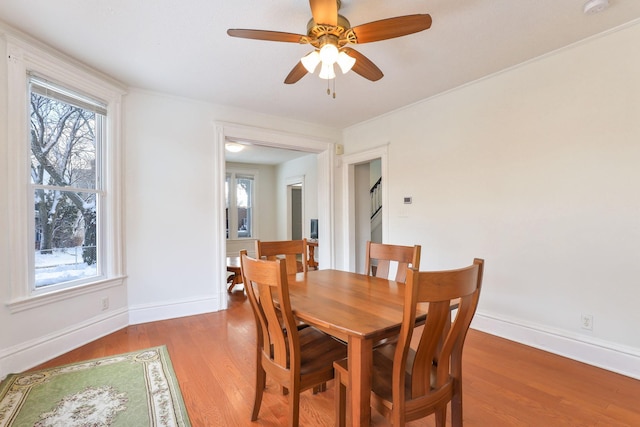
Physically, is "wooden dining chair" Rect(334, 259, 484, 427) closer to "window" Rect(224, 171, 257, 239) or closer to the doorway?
Answer: the doorway

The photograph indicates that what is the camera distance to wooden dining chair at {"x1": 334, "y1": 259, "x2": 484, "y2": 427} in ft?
3.51

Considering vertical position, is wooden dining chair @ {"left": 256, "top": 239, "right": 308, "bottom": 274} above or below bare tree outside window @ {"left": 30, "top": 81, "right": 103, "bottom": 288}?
below

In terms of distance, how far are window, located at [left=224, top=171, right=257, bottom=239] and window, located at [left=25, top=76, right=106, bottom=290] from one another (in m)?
4.45

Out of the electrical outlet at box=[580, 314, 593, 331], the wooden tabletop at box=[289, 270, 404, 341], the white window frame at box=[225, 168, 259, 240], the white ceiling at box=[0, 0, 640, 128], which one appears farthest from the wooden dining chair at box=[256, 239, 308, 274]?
the white window frame at box=[225, 168, 259, 240]

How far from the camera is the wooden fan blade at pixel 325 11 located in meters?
1.59

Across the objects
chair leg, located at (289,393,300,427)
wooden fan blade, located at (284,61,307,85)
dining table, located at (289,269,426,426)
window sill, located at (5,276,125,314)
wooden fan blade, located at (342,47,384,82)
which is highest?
wooden fan blade, located at (284,61,307,85)

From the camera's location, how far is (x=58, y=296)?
2.51 meters

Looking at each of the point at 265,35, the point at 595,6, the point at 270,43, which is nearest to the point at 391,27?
the point at 265,35

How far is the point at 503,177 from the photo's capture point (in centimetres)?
284

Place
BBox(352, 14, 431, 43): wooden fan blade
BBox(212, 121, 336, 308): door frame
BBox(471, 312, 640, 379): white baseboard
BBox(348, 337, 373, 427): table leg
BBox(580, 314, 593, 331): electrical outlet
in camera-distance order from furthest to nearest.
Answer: BBox(212, 121, 336, 308): door frame
BBox(580, 314, 593, 331): electrical outlet
BBox(471, 312, 640, 379): white baseboard
BBox(352, 14, 431, 43): wooden fan blade
BBox(348, 337, 373, 427): table leg

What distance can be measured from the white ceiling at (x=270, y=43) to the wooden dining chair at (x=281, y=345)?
169cm

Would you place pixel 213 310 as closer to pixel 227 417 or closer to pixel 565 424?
pixel 227 417

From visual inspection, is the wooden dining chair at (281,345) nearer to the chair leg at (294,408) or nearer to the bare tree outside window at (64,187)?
the chair leg at (294,408)

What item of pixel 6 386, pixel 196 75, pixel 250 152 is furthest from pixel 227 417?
pixel 250 152
